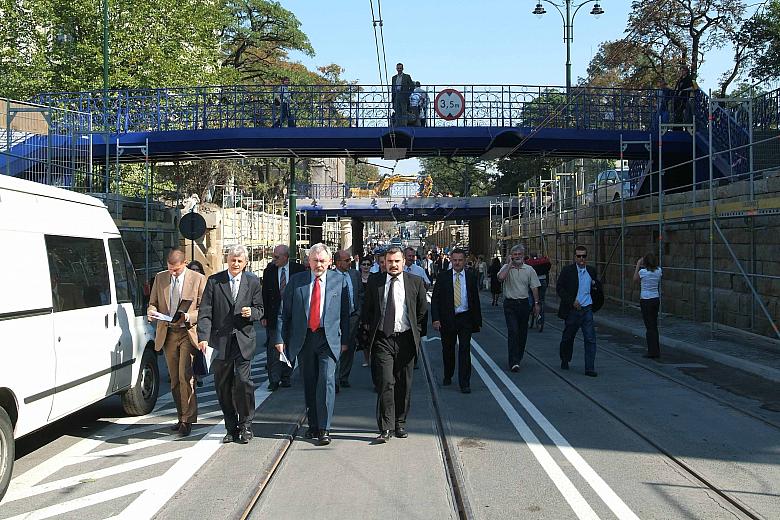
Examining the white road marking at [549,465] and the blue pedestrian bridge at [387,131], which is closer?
the white road marking at [549,465]

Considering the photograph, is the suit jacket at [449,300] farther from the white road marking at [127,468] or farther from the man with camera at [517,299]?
the white road marking at [127,468]

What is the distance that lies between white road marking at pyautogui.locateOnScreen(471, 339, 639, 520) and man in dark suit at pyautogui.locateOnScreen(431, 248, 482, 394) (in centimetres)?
67

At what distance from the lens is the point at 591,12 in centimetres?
3016

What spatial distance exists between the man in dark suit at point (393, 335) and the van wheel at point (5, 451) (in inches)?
116

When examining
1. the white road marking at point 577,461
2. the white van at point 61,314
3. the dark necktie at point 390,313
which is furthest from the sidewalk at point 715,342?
the white van at point 61,314

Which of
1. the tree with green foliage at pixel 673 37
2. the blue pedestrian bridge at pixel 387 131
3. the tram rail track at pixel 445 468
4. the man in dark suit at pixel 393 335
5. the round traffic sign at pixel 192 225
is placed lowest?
the tram rail track at pixel 445 468

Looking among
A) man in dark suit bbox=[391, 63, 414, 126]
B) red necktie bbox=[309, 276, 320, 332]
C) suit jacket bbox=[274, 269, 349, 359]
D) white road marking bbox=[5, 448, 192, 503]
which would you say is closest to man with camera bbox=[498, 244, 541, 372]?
suit jacket bbox=[274, 269, 349, 359]

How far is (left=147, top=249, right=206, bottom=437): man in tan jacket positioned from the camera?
25.7 feet

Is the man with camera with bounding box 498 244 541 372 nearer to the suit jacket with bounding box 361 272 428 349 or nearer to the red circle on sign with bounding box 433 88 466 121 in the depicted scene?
the suit jacket with bounding box 361 272 428 349

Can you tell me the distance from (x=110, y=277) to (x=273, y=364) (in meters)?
2.87

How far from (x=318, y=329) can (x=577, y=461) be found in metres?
2.36

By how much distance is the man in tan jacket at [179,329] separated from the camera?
25.7 ft

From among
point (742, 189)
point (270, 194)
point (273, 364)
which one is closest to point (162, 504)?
point (273, 364)

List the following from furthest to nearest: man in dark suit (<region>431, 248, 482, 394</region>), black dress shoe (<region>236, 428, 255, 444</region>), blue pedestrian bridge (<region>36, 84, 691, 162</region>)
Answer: blue pedestrian bridge (<region>36, 84, 691, 162</region>)
man in dark suit (<region>431, 248, 482, 394</region>)
black dress shoe (<region>236, 428, 255, 444</region>)
